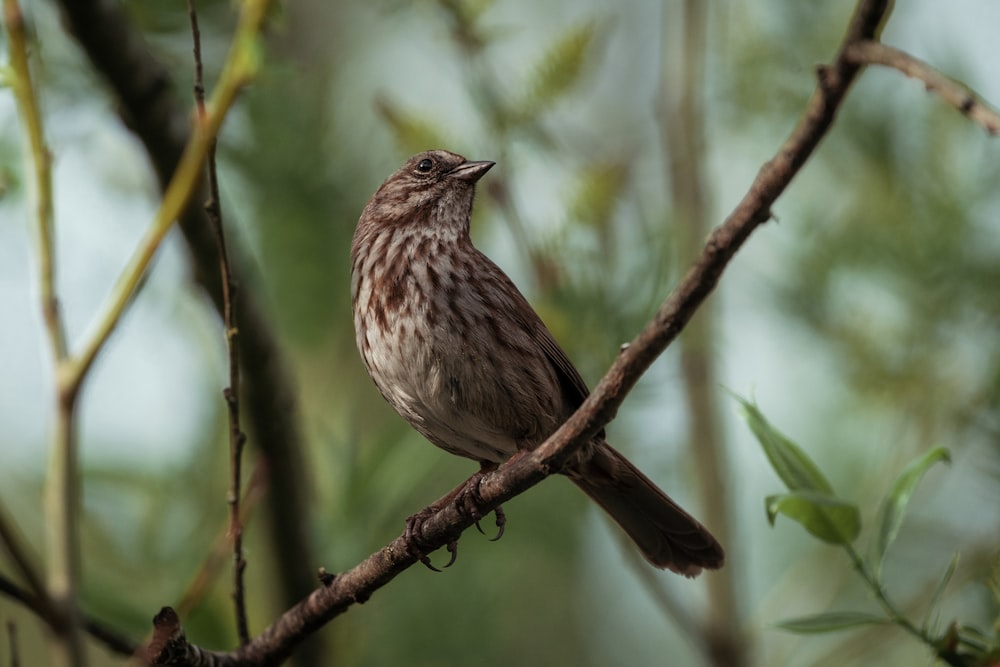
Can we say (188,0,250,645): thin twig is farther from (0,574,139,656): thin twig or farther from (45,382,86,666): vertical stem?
(45,382,86,666): vertical stem

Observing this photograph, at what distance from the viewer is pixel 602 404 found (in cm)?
241

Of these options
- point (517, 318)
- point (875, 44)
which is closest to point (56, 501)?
point (875, 44)

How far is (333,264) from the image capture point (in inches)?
259

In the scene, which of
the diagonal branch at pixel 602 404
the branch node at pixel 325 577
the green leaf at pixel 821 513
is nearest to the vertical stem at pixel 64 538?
the diagonal branch at pixel 602 404

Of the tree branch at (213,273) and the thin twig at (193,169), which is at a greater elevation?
the thin twig at (193,169)

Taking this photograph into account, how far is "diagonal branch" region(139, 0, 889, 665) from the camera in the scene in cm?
187

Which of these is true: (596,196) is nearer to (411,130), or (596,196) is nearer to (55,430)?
(411,130)

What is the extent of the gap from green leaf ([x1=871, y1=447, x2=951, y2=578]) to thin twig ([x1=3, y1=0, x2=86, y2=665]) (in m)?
1.63

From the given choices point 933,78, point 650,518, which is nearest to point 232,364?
point 933,78

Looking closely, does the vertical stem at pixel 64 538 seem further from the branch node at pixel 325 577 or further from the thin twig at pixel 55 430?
the branch node at pixel 325 577

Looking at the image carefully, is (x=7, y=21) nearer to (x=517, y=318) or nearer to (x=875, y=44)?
(x=875, y=44)

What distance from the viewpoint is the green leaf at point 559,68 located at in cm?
429

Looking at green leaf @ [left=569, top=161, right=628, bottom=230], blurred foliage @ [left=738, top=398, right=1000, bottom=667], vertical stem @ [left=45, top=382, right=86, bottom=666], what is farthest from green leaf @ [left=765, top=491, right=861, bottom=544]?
green leaf @ [left=569, top=161, right=628, bottom=230]

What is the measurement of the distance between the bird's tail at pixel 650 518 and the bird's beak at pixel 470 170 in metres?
1.14
